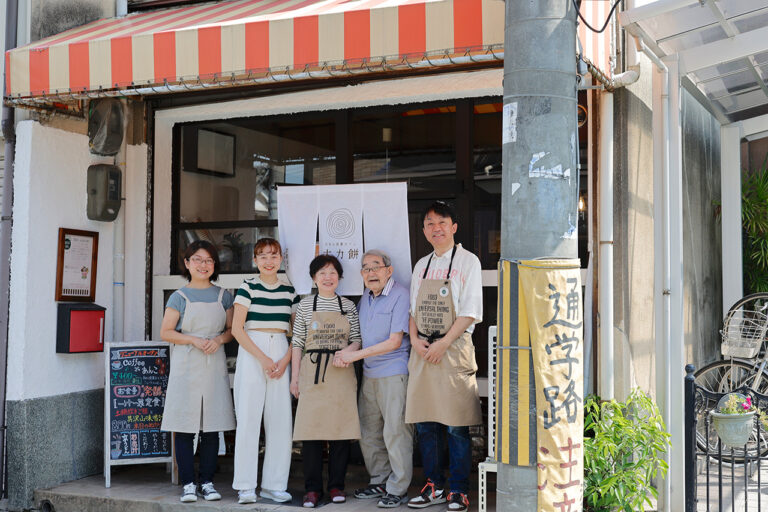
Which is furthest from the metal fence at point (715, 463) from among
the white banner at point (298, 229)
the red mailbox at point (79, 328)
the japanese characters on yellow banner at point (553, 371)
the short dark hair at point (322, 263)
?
the red mailbox at point (79, 328)

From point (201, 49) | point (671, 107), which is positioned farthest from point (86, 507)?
point (671, 107)

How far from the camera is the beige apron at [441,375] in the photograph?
6031mm

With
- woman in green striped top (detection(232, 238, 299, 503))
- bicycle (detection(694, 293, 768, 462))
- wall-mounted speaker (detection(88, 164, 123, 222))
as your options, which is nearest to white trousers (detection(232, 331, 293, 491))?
woman in green striped top (detection(232, 238, 299, 503))

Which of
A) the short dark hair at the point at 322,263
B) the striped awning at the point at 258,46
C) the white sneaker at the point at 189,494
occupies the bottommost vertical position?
the white sneaker at the point at 189,494

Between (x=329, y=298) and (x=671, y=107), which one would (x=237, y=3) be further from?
(x=671, y=107)

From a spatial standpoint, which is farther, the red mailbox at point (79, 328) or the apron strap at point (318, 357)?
the red mailbox at point (79, 328)

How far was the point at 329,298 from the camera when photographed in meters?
6.53

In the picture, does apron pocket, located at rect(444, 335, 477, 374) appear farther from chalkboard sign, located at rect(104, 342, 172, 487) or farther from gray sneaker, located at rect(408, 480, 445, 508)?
chalkboard sign, located at rect(104, 342, 172, 487)

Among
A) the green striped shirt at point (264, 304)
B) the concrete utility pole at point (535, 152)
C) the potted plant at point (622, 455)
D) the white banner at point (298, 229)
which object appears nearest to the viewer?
the concrete utility pole at point (535, 152)

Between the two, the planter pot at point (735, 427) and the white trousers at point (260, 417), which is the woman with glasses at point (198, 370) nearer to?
the white trousers at point (260, 417)

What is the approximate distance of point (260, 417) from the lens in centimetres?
655

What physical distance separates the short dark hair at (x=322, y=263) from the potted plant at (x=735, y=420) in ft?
9.62

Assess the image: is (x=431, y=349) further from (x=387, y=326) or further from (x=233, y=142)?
(x=233, y=142)

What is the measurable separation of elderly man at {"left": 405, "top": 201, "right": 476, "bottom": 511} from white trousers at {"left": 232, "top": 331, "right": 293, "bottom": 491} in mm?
1039
